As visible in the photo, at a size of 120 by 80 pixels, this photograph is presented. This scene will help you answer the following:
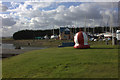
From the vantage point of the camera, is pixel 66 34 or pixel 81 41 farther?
pixel 66 34

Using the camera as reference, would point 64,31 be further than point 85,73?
Yes

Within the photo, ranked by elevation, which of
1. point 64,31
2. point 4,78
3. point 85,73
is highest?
point 64,31

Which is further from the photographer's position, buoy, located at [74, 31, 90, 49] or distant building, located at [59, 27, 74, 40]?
distant building, located at [59, 27, 74, 40]

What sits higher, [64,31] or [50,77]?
[64,31]

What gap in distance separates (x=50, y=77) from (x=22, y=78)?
1758mm

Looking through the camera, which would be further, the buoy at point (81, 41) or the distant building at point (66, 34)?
the distant building at point (66, 34)

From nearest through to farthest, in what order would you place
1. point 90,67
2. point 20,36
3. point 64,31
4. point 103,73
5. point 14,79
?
point 103,73, point 14,79, point 90,67, point 64,31, point 20,36

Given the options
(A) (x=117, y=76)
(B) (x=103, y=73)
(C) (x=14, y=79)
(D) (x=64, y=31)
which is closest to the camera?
(A) (x=117, y=76)

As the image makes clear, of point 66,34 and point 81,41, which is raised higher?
point 66,34

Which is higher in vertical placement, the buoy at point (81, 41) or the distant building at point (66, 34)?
the distant building at point (66, 34)

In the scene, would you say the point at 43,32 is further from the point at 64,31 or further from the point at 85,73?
the point at 85,73

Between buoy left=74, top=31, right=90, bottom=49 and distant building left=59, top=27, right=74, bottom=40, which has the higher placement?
distant building left=59, top=27, right=74, bottom=40

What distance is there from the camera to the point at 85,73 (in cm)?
780

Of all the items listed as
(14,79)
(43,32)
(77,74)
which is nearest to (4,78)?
(14,79)
